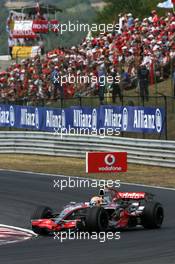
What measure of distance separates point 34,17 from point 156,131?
132 ft

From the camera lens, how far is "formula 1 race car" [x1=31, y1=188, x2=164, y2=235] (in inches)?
507

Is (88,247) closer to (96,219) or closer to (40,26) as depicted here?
(96,219)

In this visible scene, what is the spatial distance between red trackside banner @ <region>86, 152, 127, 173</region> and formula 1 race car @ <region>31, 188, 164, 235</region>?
39cm

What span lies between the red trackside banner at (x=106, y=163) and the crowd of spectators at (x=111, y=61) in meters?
15.2

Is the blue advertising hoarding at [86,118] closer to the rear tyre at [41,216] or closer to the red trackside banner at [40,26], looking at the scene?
the rear tyre at [41,216]

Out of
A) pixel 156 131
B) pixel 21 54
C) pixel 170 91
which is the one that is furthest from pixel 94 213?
pixel 21 54

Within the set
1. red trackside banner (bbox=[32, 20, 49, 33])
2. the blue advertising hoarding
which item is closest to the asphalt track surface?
the blue advertising hoarding

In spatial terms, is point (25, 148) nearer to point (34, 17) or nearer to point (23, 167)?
point (23, 167)

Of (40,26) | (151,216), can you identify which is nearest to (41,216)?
(151,216)

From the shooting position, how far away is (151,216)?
13.6 meters

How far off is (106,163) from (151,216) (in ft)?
3.72

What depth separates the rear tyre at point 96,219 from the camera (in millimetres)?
12703

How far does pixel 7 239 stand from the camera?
13109 mm

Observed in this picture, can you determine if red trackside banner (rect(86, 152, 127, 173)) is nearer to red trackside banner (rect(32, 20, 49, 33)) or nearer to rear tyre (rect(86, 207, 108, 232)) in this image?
rear tyre (rect(86, 207, 108, 232))
